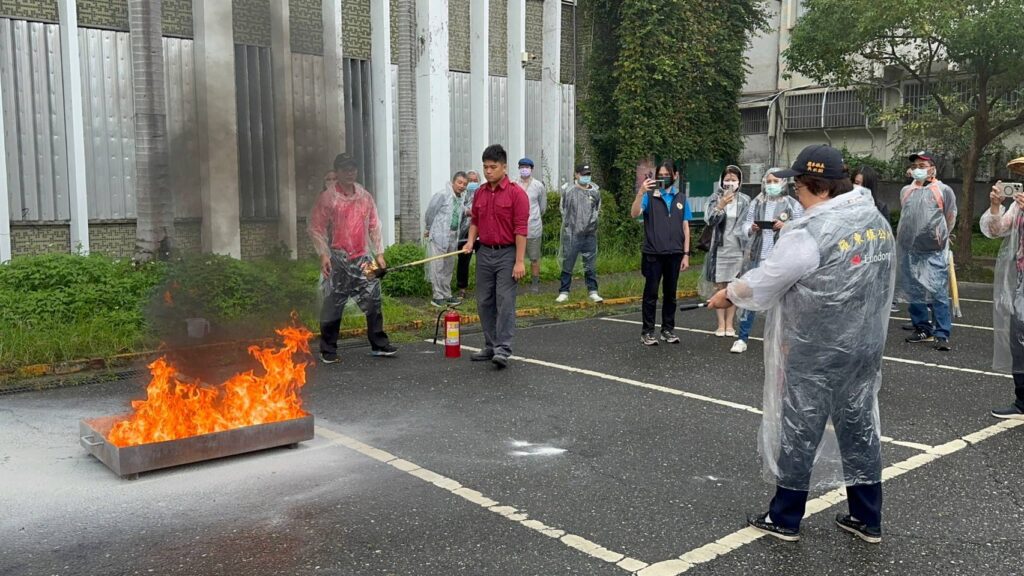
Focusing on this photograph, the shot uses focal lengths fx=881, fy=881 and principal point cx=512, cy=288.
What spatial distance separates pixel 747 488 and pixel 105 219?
9467 millimetres

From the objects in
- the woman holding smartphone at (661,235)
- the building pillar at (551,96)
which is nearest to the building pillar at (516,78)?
the building pillar at (551,96)

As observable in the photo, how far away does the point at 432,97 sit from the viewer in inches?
563

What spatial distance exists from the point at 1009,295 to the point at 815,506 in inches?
120

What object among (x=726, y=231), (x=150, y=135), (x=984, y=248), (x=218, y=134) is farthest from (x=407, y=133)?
(x=984, y=248)

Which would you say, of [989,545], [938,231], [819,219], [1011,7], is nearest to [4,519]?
[819,219]

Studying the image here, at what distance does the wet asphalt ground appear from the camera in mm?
4078

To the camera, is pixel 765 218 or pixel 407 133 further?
pixel 407 133

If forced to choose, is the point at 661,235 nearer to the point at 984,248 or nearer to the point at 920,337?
the point at 920,337

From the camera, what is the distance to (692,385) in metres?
7.60

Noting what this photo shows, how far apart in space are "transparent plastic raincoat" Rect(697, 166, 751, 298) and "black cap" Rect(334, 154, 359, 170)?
406cm

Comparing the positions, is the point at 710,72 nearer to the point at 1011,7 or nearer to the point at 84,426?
the point at 1011,7

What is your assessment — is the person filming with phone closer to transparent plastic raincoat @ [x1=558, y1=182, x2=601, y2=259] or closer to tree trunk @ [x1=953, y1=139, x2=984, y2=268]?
transparent plastic raincoat @ [x1=558, y1=182, x2=601, y2=259]

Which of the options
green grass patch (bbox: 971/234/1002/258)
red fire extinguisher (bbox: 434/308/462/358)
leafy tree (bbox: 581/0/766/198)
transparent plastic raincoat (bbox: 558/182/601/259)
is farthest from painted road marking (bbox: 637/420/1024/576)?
green grass patch (bbox: 971/234/1002/258)

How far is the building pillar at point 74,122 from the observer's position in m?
10.8
